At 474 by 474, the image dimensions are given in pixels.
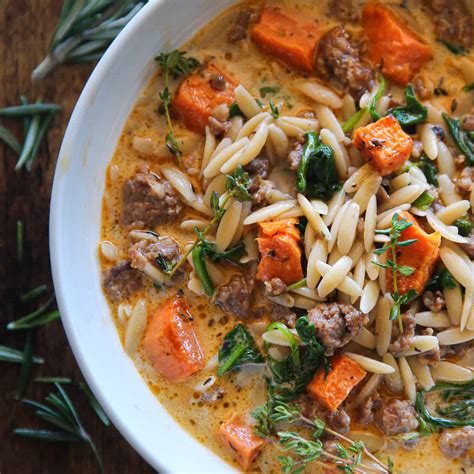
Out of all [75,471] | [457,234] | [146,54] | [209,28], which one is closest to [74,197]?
[146,54]

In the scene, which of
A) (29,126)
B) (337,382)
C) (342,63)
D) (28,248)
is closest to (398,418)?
(337,382)

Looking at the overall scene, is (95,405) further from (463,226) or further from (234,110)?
(463,226)

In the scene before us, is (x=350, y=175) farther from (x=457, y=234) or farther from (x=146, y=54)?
(x=146, y=54)

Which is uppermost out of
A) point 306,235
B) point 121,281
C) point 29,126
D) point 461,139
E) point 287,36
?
point 287,36

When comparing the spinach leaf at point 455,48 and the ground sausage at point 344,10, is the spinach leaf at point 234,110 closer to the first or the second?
the ground sausage at point 344,10

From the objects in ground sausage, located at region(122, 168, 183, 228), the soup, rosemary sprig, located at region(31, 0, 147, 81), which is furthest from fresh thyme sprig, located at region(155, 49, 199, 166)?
rosemary sprig, located at region(31, 0, 147, 81)

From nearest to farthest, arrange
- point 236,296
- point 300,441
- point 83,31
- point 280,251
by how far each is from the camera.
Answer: point 300,441 < point 280,251 < point 236,296 < point 83,31
